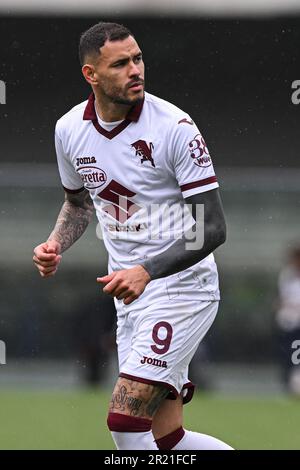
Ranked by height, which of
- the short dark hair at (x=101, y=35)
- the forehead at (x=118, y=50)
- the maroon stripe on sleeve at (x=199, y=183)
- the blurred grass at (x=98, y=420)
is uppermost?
the short dark hair at (x=101, y=35)

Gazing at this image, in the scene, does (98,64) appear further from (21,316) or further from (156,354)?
(21,316)

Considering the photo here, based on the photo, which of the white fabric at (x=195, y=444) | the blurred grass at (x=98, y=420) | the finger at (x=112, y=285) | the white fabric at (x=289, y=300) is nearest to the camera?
the finger at (x=112, y=285)

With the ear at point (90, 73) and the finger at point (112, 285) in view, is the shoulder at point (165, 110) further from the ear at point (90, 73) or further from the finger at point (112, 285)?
the finger at point (112, 285)

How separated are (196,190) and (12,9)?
1441cm

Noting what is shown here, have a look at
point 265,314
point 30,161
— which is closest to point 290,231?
point 265,314

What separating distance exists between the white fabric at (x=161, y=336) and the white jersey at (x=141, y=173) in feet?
0.35

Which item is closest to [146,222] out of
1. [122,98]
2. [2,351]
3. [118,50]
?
[122,98]

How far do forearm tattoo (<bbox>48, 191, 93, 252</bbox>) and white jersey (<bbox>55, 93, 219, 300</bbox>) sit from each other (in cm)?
24

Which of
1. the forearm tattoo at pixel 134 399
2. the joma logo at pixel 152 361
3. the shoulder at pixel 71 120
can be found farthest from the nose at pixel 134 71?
the forearm tattoo at pixel 134 399

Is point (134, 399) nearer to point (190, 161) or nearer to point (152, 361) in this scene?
point (152, 361)

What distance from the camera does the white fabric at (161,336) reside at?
6453mm

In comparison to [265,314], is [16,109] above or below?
above

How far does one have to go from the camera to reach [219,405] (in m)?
15.0

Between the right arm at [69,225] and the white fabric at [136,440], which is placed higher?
the right arm at [69,225]
